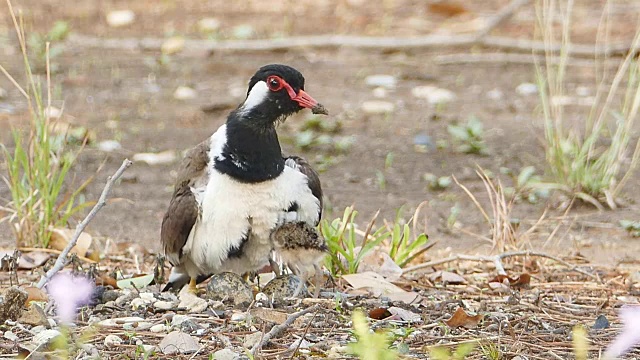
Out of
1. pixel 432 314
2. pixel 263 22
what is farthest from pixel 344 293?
pixel 263 22

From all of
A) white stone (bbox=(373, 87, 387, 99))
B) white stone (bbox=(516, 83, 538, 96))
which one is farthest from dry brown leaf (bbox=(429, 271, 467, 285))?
white stone (bbox=(516, 83, 538, 96))

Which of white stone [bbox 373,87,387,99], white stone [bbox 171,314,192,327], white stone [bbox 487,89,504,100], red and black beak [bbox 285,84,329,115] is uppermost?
red and black beak [bbox 285,84,329,115]

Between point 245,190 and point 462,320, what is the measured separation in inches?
37.2

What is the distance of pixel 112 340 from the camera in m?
3.67

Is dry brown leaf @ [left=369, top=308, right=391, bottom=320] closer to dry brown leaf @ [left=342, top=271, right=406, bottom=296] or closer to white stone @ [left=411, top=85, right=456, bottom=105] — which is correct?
dry brown leaf @ [left=342, top=271, right=406, bottom=296]

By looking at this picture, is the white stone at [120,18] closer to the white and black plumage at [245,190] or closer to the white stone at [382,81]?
the white stone at [382,81]

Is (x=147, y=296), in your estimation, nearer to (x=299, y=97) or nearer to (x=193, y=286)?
(x=193, y=286)

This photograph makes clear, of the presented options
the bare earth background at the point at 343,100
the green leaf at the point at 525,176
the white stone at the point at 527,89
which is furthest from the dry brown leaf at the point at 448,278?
the white stone at the point at 527,89

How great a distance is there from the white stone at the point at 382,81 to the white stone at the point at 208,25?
1.99 m

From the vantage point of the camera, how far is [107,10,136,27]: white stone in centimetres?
1089

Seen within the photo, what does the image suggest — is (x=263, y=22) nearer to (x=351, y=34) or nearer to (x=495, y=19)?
(x=351, y=34)

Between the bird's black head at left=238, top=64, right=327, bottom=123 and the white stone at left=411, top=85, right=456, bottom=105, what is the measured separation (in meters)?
4.50

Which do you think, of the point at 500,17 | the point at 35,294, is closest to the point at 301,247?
the point at 35,294

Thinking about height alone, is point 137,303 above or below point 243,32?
below
